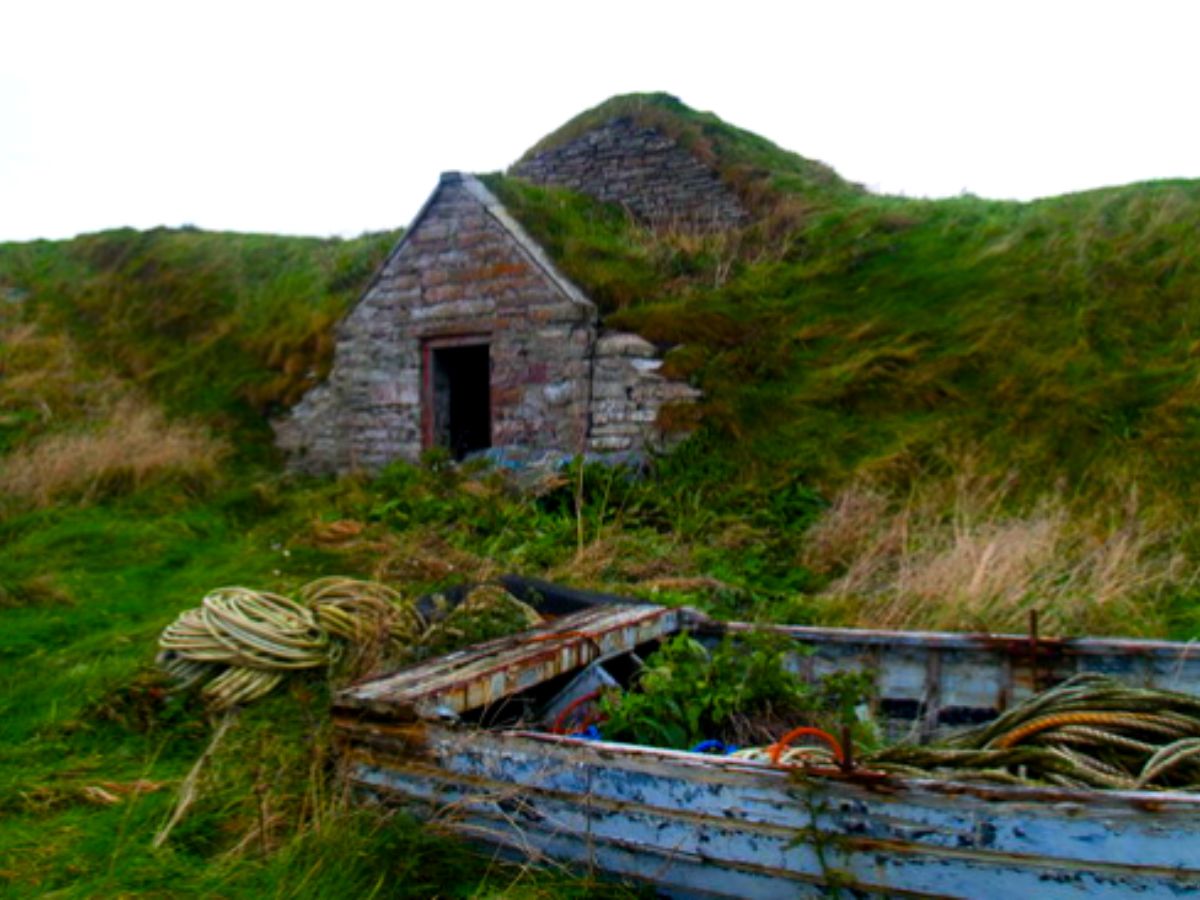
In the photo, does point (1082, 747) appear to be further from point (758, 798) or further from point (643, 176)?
point (643, 176)

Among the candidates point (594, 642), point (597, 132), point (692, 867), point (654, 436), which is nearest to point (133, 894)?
point (692, 867)

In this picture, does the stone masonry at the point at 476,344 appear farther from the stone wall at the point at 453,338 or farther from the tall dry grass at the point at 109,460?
the tall dry grass at the point at 109,460

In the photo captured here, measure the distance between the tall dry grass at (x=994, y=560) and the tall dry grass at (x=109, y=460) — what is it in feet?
24.8

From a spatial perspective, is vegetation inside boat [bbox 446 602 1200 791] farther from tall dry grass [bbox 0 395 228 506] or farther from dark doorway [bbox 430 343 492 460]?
tall dry grass [bbox 0 395 228 506]

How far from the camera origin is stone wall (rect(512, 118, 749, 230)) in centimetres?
1395

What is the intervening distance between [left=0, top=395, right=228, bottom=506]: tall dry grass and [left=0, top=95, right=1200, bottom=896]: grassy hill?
1.7 inches

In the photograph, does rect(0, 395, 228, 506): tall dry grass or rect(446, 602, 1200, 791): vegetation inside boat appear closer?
rect(446, 602, 1200, 791): vegetation inside boat

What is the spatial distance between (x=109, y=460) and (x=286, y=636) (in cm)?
756

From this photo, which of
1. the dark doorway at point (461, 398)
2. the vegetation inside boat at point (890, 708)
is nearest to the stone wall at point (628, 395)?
the dark doorway at point (461, 398)

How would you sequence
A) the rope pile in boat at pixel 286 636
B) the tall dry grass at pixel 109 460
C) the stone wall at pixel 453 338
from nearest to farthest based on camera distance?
the rope pile in boat at pixel 286 636
the stone wall at pixel 453 338
the tall dry grass at pixel 109 460

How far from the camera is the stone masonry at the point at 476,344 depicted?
10.7m

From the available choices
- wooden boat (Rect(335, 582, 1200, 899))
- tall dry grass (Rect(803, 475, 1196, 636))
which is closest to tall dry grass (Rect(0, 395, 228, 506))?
tall dry grass (Rect(803, 475, 1196, 636))

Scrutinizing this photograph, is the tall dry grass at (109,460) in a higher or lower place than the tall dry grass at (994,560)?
lower

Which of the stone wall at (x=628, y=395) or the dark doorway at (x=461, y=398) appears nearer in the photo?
the stone wall at (x=628, y=395)
